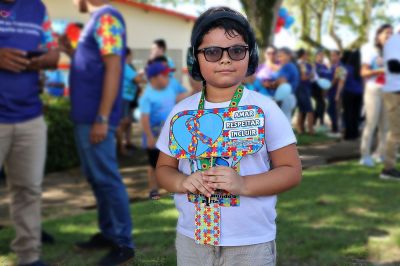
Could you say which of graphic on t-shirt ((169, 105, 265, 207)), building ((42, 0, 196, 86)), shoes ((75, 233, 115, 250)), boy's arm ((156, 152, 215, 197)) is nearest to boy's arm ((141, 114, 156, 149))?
shoes ((75, 233, 115, 250))

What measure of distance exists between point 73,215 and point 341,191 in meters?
2.75

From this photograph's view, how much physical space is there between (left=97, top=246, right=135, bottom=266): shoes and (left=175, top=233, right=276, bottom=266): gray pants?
1.66m

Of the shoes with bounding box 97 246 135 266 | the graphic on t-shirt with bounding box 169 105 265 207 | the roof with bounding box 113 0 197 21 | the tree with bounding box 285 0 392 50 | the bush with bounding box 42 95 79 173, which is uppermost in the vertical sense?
the roof with bounding box 113 0 197 21

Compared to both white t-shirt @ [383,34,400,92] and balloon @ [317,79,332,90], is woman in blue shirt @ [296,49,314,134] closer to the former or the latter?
balloon @ [317,79,332,90]

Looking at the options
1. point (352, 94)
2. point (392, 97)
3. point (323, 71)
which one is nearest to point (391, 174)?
point (392, 97)

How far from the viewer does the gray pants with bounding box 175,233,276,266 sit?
191 centimetres

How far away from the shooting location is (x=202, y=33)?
1.88 metres

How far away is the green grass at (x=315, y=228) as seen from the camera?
379cm

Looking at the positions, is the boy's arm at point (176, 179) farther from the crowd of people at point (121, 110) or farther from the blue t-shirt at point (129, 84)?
the blue t-shirt at point (129, 84)

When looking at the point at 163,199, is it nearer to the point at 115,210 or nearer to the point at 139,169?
the point at 115,210

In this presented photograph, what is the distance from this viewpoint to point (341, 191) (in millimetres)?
5824

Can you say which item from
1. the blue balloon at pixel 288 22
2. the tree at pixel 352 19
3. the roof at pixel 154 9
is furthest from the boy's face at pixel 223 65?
the roof at pixel 154 9

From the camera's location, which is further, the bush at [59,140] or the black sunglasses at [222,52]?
the bush at [59,140]

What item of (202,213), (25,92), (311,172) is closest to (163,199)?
(202,213)
